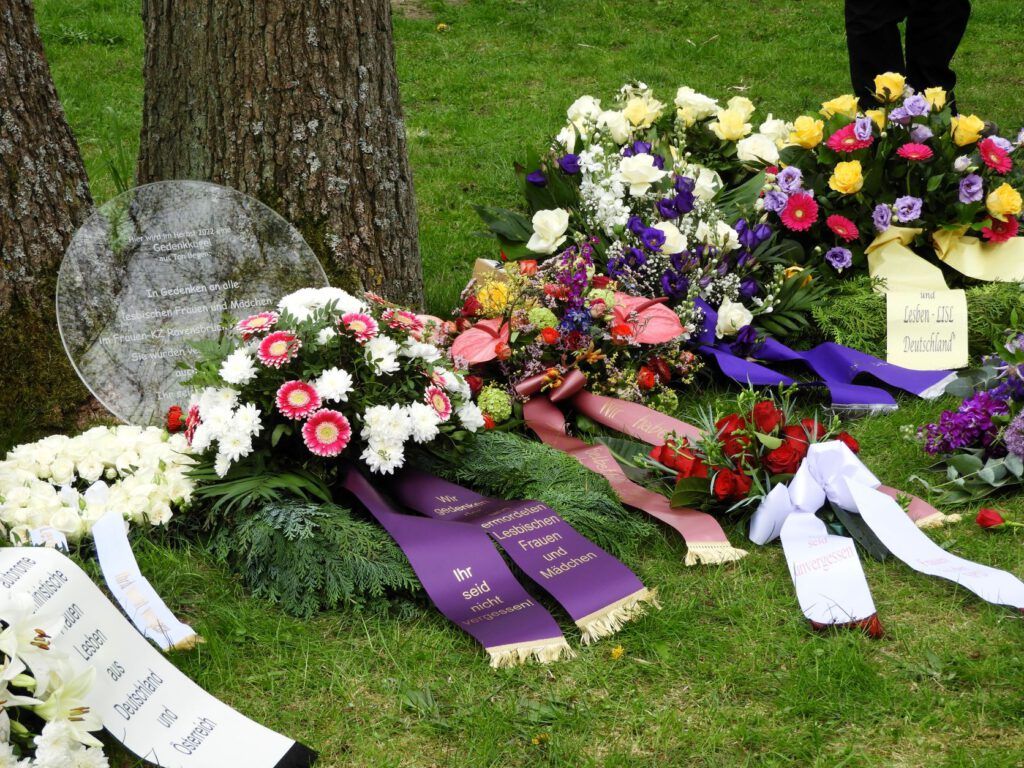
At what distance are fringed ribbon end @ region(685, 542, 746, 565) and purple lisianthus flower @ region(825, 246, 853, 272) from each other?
1.71m

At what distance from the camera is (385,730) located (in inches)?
90.0

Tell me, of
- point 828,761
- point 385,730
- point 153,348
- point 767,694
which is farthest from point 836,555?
point 153,348

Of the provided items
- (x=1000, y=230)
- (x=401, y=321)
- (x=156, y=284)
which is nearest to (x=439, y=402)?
(x=401, y=321)

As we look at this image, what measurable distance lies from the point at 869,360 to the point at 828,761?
194cm

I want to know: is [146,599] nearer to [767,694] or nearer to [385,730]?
[385,730]

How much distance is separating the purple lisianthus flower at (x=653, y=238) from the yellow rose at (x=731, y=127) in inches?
38.3

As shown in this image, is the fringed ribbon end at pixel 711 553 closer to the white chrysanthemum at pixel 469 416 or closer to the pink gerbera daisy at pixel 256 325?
the white chrysanthemum at pixel 469 416

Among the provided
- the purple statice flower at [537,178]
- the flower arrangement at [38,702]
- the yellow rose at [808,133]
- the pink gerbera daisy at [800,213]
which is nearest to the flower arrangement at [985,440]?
the pink gerbera daisy at [800,213]

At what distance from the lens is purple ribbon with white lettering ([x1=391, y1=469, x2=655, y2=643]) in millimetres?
2590

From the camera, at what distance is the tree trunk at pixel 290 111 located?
3.39 metres

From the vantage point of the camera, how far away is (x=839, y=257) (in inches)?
164

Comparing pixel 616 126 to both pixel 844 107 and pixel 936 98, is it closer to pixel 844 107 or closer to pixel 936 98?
pixel 844 107

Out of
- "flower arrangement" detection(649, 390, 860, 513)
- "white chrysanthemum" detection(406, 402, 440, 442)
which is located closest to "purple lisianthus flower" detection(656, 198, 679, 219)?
"flower arrangement" detection(649, 390, 860, 513)

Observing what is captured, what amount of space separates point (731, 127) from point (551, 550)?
97.9 inches
